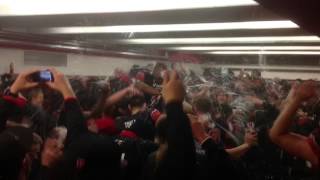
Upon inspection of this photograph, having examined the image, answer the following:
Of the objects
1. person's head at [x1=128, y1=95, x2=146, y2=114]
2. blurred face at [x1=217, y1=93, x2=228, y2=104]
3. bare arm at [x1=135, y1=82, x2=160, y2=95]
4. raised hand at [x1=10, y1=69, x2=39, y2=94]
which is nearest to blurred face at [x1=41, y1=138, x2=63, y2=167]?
raised hand at [x1=10, y1=69, x2=39, y2=94]

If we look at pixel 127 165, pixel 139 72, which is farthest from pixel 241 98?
pixel 127 165

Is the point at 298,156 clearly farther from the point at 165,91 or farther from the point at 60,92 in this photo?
the point at 60,92

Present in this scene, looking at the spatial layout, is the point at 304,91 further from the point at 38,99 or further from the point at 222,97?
the point at 38,99

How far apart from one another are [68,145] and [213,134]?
81cm

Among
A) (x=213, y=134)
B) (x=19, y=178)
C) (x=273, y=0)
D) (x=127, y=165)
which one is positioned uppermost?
(x=273, y=0)

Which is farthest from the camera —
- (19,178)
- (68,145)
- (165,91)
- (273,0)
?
(19,178)

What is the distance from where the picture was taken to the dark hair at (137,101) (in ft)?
7.48

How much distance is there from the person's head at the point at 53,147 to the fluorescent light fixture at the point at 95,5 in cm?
68

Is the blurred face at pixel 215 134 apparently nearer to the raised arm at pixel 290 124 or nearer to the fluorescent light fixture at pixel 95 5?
the raised arm at pixel 290 124

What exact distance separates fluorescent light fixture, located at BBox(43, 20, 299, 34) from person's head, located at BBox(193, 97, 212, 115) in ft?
1.17

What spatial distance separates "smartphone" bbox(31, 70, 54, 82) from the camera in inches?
95.8

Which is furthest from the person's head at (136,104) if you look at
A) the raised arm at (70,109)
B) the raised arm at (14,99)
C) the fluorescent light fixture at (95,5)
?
the raised arm at (14,99)

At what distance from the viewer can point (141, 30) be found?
7.30ft

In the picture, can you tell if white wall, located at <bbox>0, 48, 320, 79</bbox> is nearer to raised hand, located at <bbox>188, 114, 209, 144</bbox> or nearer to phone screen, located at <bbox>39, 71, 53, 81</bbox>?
phone screen, located at <bbox>39, 71, 53, 81</bbox>
